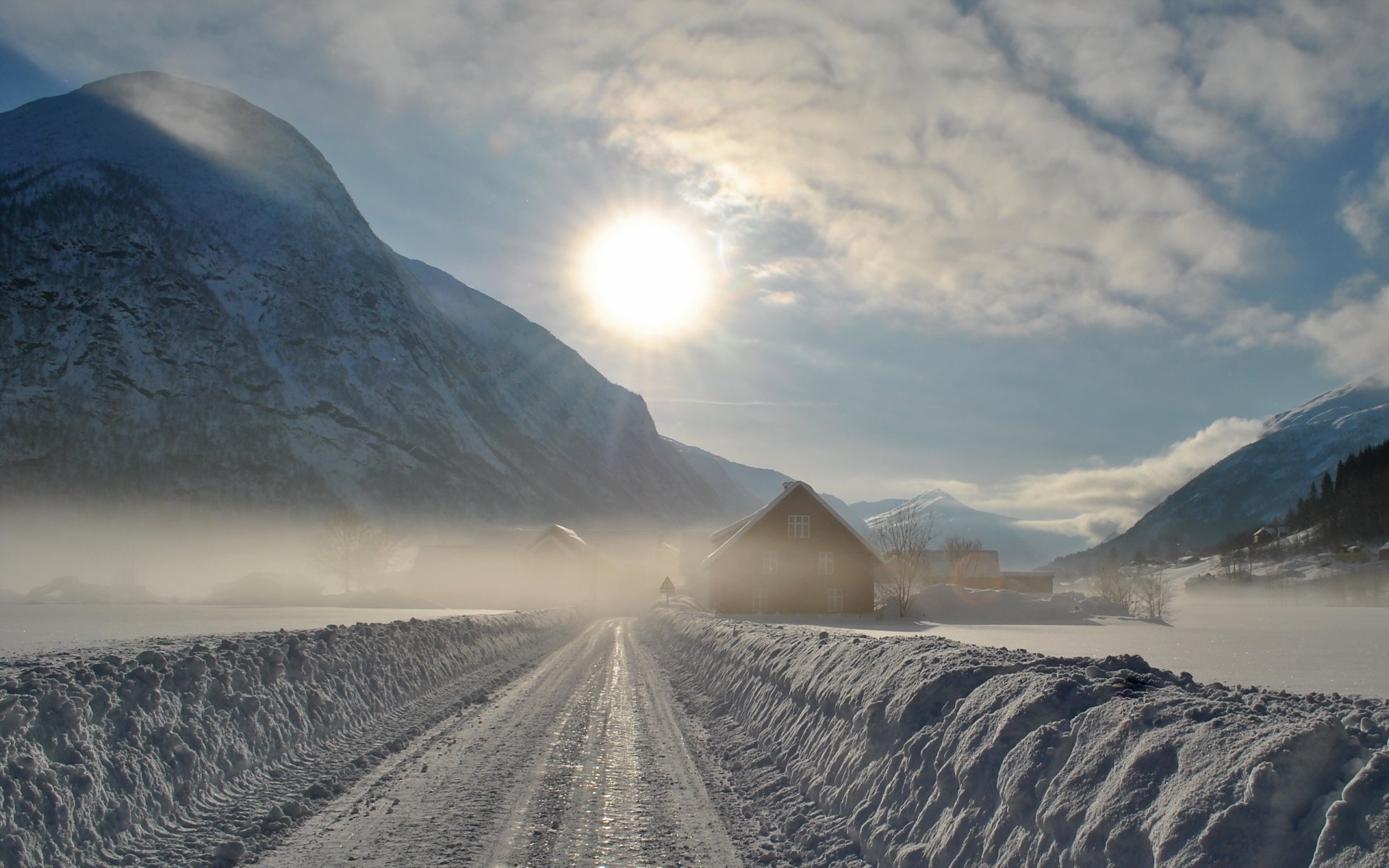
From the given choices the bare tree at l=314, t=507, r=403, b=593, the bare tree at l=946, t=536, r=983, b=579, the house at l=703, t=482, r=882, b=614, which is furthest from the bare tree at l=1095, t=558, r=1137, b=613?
the bare tree at l=314, t=507, r=403, b=593

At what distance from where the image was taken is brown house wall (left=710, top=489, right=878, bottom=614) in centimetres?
4959

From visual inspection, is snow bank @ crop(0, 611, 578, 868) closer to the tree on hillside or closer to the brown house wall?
the brown house wall

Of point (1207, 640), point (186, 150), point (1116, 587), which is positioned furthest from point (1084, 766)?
point (186, 150)

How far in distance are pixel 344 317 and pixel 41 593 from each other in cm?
11656

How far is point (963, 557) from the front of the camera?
9450 cm

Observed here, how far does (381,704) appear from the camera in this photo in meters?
14.2

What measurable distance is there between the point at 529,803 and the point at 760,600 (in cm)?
4209

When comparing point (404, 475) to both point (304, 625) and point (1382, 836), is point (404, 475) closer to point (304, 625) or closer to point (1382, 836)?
point (304, 625)

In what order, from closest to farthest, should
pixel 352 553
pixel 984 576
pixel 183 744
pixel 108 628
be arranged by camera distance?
pixel 183 744, pixel 108 628, pixel 984 576, pixel 352 553

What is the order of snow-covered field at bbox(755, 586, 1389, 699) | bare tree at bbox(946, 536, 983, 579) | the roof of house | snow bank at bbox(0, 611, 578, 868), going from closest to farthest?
1. snow bank at bbox(0, 611, 578, 868)
2. snow-covered field at bbox(755, 586, 1389, 699)
3. the roof of house
4. bare tree at bbox(946, 536, 983, 579)

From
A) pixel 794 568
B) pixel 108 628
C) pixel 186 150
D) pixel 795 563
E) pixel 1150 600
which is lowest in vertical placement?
pixel 1150 600

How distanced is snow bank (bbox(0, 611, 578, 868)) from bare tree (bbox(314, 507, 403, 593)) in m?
86.1

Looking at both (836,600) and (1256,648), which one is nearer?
(1256,648)

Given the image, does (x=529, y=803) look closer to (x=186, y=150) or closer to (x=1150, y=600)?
(x=1150, y=600)
